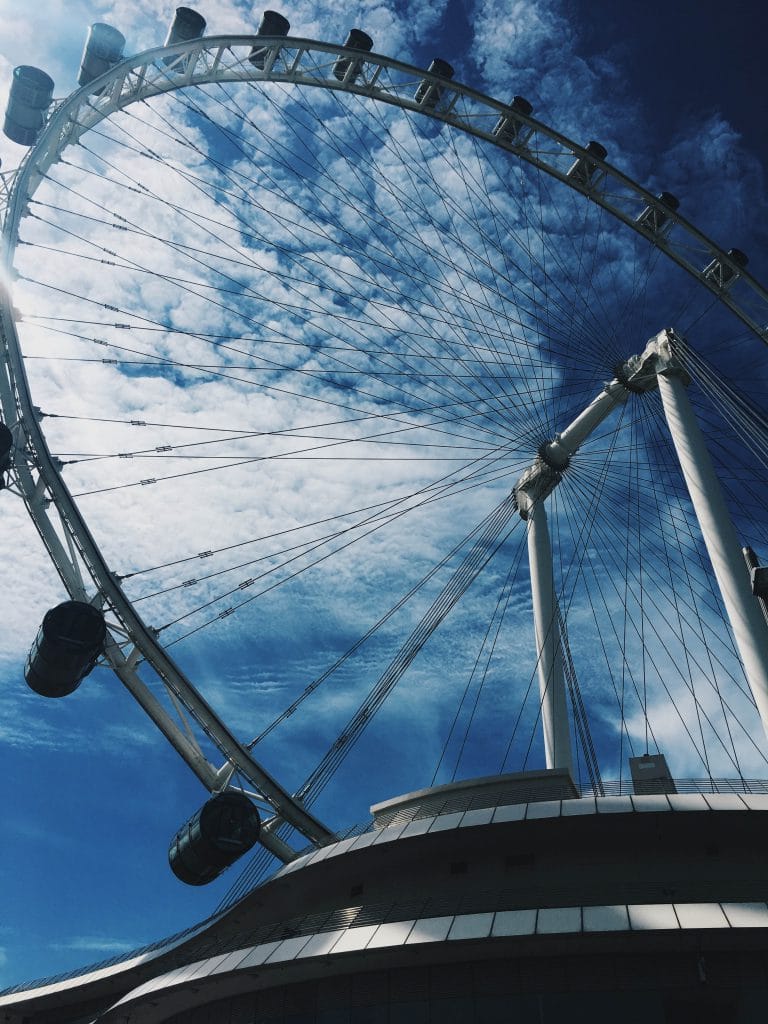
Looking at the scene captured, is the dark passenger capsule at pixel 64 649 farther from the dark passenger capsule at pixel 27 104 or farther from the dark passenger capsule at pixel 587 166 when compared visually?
the dark passenger capsule at pixel 587 166

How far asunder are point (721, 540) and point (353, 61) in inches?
1005

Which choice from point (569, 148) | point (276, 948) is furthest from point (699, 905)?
point (569, 148)

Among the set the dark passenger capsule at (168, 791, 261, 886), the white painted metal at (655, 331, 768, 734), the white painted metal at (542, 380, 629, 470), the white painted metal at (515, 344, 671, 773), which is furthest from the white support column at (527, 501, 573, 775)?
the dark passenger capsule at (168, 791, 261, 886)

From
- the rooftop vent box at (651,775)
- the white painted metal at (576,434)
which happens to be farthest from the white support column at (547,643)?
the rooftop vent box at (651,775)

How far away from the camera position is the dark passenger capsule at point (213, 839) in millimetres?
27031

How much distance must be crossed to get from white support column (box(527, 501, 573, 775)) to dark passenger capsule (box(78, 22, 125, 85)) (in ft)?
79.1

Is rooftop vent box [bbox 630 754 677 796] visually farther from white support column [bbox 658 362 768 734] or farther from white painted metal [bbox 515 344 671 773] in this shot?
white painted metal [bbox 515 344 671 773]

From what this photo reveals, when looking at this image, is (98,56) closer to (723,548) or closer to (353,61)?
(353,61)

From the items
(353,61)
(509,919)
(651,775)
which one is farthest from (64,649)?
(353,61)

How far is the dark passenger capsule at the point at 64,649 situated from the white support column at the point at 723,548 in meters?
19.5

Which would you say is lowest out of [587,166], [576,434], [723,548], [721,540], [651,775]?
[651,775]

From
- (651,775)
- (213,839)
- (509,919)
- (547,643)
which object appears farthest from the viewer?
(547,643)

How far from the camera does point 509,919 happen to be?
17.5m

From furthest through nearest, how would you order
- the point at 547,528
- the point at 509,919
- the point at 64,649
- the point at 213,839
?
the point at 547,528 → the point at 213,839 → the point at 64,649 → the point at 509,919
